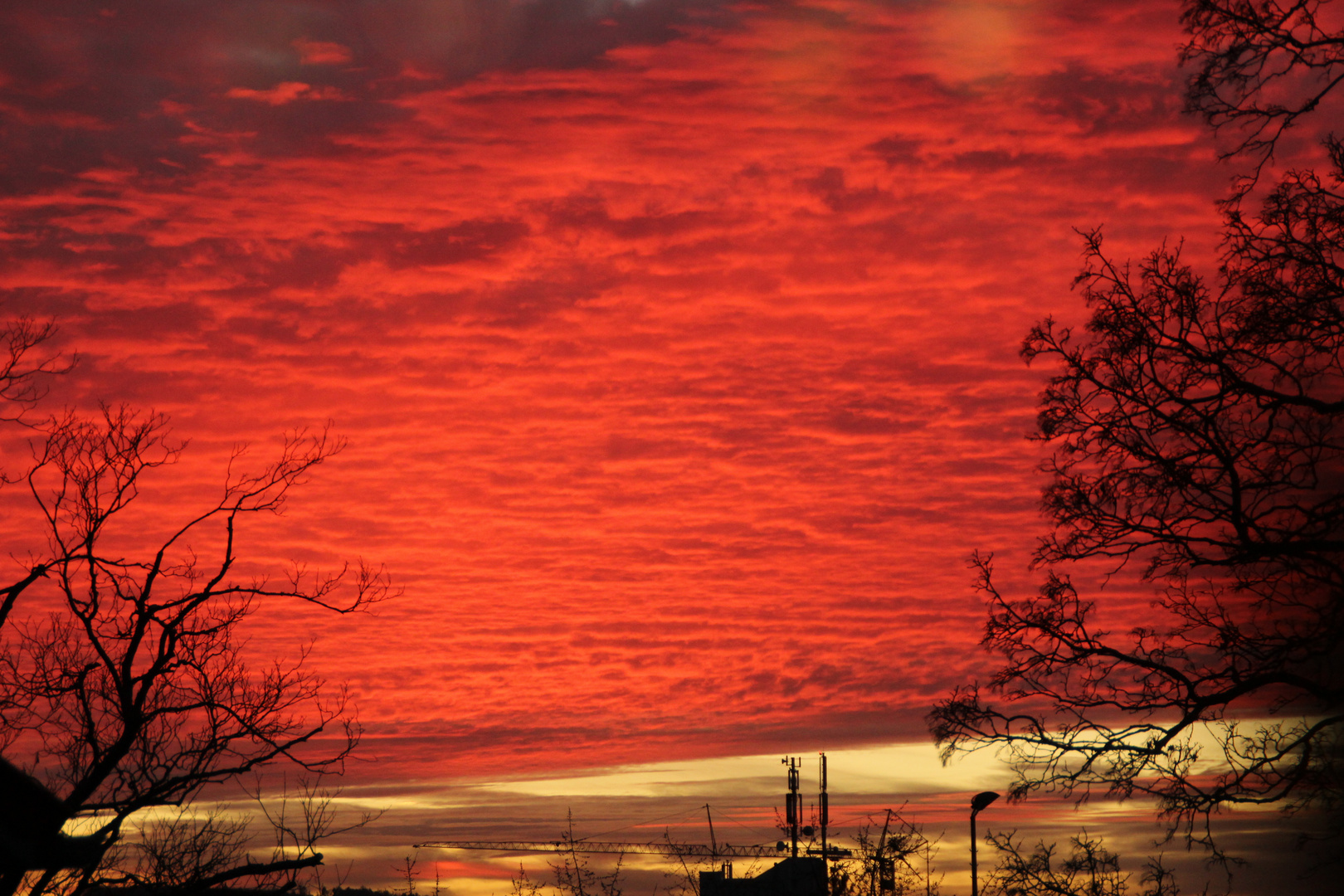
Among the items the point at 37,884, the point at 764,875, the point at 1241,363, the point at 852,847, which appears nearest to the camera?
the point at 37,884

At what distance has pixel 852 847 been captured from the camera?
47969 mm

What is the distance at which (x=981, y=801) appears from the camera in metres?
33.4

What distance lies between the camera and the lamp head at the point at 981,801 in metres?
33.2

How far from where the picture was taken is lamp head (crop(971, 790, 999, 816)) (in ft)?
109

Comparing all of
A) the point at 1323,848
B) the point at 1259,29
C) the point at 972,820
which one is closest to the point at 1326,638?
the point at 1323,848

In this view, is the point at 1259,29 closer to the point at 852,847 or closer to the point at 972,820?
the point at 972,820

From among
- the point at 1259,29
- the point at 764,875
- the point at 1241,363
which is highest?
Result: the point at 1259,29

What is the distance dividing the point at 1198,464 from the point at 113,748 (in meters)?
12.6

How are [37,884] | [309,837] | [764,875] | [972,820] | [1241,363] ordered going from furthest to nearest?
[764,875] < [972,820] < [309,837] < [1241,363] < [37,884]

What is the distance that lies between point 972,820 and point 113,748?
27.1 metres

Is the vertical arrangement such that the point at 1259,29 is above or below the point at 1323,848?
above

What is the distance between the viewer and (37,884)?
1291 cm

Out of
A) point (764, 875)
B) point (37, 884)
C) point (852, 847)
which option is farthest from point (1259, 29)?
point (764, 875)

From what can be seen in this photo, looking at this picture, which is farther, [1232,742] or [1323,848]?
[1232,742]
